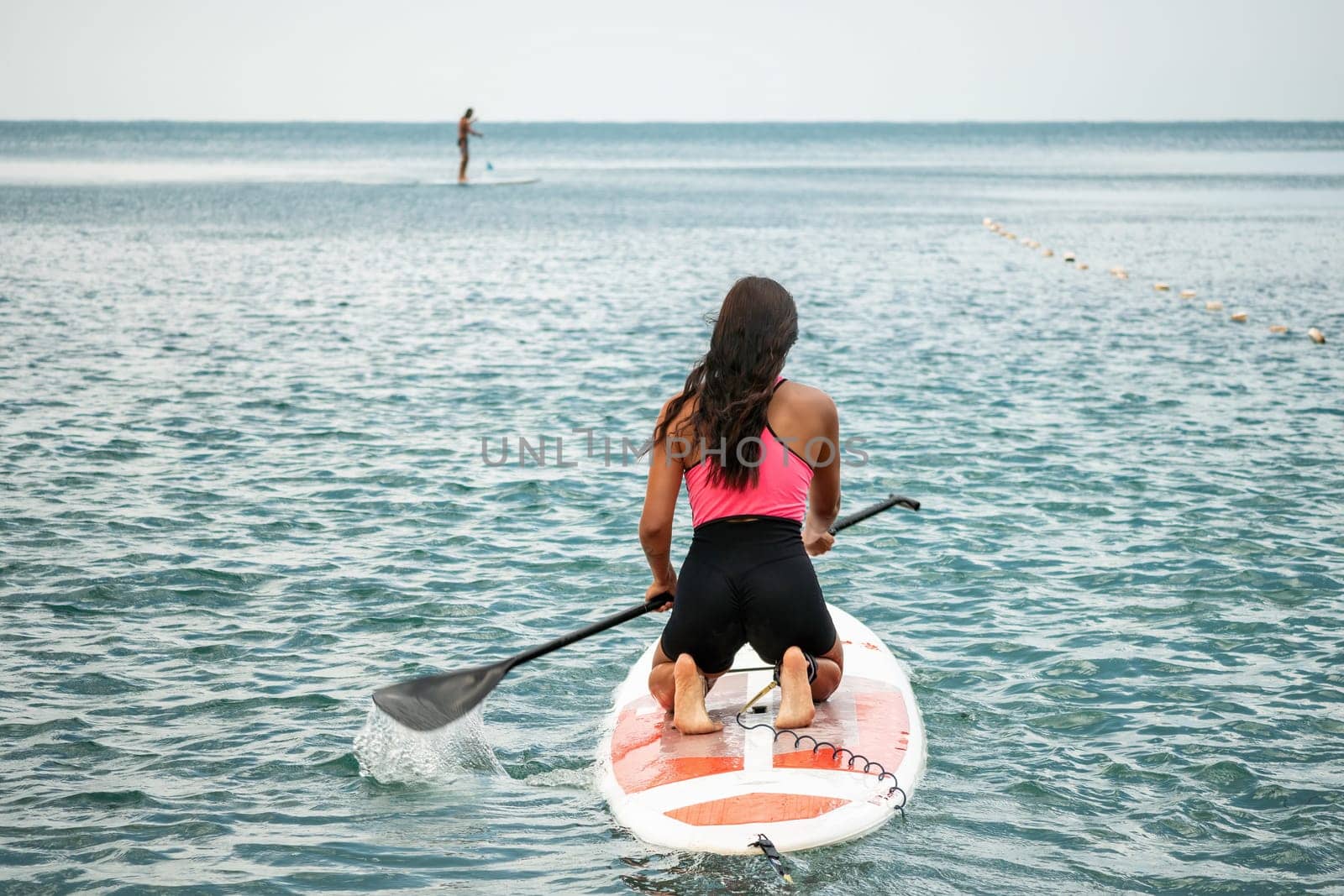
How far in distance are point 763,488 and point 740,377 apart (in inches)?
17.3

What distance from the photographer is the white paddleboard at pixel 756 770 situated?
520 cm

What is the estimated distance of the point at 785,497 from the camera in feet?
17.6

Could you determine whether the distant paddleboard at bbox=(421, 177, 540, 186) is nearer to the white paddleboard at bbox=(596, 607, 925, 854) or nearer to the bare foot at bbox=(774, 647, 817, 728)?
the white paddleboard at bbox=(596, 607, 925, 854)

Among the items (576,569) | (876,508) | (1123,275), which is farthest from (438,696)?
(1123,275)

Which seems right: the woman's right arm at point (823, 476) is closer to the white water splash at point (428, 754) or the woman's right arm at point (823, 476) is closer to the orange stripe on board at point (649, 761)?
the orange stripe on board at point (649, 761)

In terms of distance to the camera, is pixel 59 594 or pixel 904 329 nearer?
pixel 59 594

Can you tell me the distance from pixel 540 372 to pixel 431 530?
7.05 meters

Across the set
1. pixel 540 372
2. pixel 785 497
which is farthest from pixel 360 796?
pixel 540 372

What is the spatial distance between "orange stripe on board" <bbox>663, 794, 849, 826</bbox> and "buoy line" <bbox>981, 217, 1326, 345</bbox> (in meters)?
15.8

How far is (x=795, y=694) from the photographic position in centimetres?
565

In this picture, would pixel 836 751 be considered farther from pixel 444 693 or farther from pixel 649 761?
pixel 444 693

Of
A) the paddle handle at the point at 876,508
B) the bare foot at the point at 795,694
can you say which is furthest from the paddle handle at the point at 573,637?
the paddle handle at the point at 876,508

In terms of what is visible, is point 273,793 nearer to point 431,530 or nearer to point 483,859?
point 483,859

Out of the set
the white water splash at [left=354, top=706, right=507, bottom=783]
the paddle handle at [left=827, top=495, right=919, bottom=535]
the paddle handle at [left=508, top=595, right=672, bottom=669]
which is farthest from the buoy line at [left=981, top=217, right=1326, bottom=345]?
the white water splash at [left=354, top=706, right=507, bottom=783]
